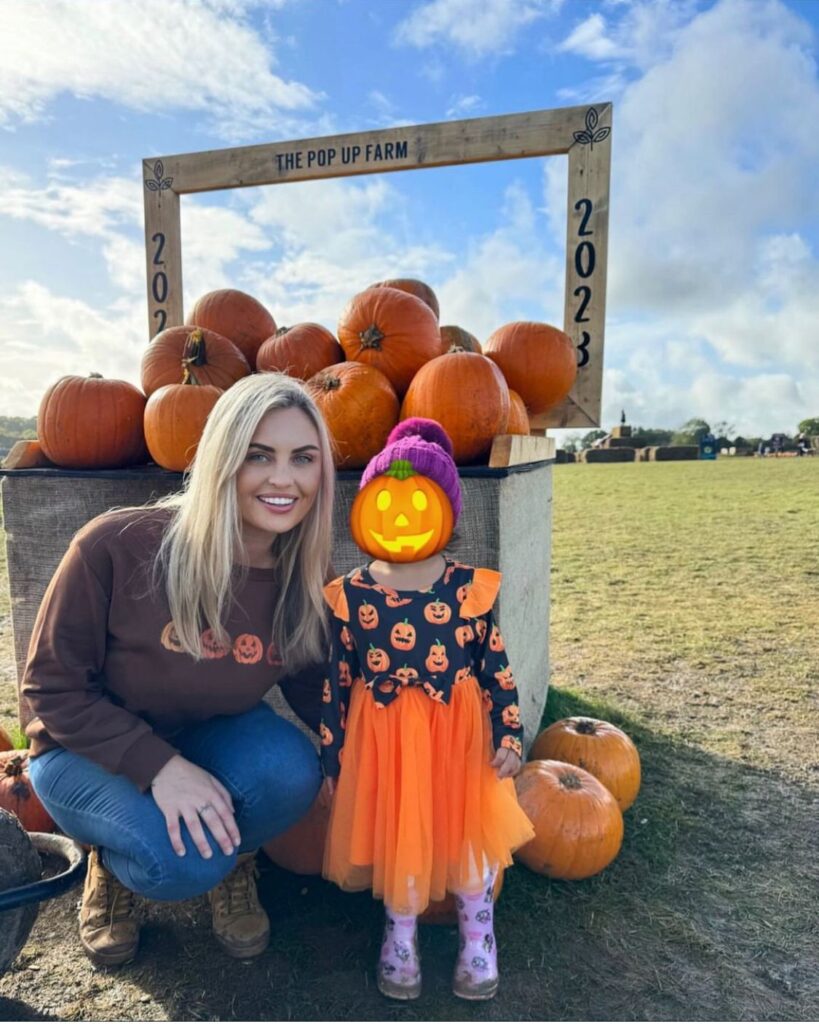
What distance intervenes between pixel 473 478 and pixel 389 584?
57cm

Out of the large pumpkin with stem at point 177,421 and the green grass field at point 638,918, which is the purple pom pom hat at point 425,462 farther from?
the green grass field at point 638,918

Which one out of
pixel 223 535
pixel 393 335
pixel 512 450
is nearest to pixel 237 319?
pixel 393 335

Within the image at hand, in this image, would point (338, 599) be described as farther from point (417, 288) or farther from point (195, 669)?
point (417, 288)

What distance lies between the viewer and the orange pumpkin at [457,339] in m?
3.50

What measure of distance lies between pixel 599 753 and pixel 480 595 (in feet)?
4.24

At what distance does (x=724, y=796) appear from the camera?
3238 millimetres

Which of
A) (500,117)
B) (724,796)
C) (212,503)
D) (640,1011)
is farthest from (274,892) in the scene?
(500,117)

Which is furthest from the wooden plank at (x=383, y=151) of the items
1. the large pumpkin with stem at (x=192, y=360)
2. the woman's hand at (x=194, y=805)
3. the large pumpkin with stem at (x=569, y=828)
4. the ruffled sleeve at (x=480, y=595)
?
the woman's hand at (x=194, y=805)

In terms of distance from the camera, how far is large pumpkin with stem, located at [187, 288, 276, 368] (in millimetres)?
3602

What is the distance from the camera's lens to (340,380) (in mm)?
2900

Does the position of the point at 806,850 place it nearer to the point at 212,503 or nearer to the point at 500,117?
the point at 212,503

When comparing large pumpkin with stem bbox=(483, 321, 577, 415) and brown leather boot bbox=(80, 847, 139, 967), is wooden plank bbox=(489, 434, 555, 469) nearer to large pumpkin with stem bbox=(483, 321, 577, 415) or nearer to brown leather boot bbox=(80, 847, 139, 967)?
large pumpkin with stem bbox=(483, 321, 577, 415)

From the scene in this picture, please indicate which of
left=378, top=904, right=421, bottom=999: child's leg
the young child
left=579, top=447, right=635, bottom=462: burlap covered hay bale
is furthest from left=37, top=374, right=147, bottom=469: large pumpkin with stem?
left=579, top=447, right=635, bottom=462: burlap covered hay bale

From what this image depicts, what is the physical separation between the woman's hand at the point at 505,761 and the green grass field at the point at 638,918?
1.93 feet
